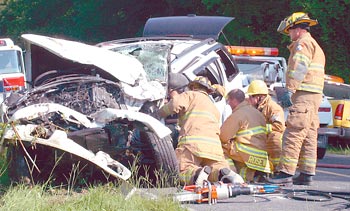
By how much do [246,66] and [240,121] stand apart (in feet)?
13.9

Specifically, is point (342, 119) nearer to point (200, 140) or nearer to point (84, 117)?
point (200, 140)

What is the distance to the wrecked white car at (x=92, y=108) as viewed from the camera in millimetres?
7137

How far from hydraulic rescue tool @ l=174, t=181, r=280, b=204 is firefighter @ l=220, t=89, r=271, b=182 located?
748 mm

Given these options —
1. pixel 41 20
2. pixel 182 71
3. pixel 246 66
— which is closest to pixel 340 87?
pixel 246 66

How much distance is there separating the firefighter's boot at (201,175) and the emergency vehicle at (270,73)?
3498 millimetres

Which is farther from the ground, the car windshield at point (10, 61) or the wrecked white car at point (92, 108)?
the wrecked white car at point (92, 108)

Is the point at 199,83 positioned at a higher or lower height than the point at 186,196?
higher

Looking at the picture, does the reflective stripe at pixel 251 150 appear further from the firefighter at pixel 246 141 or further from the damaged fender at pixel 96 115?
the damaged fender at pixel 96 115

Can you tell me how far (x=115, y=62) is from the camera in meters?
8.02

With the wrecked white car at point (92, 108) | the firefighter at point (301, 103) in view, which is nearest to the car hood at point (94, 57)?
the wrecked white car at point (92, 108)

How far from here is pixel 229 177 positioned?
24.5ft

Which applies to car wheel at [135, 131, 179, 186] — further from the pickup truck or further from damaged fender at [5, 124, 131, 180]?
the pickup truck

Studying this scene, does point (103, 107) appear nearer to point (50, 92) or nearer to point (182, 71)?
point (50, 92)

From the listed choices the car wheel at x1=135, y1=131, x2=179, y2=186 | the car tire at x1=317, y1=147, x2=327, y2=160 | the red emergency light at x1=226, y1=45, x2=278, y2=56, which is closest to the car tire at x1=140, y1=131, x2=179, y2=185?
the car wheel at x1=135, y1=131, x2=179, y2=186
